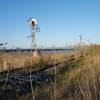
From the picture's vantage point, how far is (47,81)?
364 inches

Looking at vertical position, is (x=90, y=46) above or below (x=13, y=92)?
above

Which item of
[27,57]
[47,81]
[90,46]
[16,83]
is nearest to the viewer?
[16,83]

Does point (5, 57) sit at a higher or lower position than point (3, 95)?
higher

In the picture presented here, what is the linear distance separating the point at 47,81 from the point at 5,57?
11.1 ft

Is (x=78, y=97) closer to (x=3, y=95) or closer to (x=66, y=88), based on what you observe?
(x=66, y=88)

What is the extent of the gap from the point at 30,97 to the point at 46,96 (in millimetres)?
393

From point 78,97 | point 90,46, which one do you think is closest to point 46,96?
point 78,97

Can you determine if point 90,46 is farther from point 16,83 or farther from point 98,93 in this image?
point 98,93

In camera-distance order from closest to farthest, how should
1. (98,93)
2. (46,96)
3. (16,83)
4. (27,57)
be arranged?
(98,93) → (46,96) → (16,83) → (27,57)

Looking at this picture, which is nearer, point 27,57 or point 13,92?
point 13,92

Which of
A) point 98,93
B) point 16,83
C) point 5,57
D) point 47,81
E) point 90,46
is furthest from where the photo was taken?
point 90,46

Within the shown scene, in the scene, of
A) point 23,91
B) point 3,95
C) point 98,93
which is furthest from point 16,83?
point 98,93

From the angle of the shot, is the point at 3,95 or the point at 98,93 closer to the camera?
the point at 98,93

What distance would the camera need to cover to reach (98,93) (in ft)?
18.2
